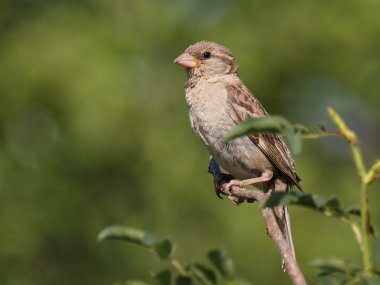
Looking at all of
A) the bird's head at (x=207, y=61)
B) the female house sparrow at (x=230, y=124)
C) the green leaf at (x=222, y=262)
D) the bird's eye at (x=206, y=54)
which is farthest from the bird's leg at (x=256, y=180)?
the green leaf at (x=222, y=262)

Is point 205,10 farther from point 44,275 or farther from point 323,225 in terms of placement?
point 44,275

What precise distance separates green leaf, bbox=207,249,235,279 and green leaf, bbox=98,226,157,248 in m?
Answer: 0.12

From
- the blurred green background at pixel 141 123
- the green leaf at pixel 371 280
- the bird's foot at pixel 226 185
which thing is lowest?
the green leaf at pixel 371 280

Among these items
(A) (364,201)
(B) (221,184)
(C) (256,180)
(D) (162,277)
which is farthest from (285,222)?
(A) (364,201)

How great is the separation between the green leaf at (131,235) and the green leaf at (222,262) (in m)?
0.12

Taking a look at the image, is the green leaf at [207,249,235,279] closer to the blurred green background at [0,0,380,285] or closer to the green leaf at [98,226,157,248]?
the green leaf at [98,226,157,248]

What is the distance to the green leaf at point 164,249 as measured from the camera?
1.65 metres

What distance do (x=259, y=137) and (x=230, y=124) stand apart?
1.28 feet

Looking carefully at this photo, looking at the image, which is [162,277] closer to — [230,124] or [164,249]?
[164,249]

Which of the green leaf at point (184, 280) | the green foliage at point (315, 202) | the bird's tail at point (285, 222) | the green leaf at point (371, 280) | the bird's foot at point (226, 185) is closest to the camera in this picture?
the green leaf at point (371, 280)

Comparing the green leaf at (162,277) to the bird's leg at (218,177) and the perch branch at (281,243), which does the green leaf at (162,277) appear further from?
the bird's leg at (218,177)

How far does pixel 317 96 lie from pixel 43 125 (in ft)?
9.87

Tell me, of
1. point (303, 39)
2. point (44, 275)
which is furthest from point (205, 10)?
point (44, 275)

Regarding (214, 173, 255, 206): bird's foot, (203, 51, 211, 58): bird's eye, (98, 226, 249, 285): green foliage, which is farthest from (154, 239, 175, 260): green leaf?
(203, 51, 211, 58): bird's eye
